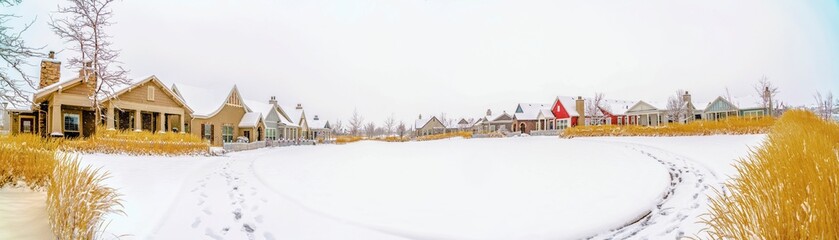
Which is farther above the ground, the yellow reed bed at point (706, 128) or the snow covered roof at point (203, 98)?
the snow covered roof at point (203, 98)

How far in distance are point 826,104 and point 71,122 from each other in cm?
979

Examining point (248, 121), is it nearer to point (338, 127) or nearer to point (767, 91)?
point (767, 91)

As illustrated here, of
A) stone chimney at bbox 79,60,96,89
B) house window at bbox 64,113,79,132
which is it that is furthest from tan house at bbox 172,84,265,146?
house window at bbox 64,113,79,132

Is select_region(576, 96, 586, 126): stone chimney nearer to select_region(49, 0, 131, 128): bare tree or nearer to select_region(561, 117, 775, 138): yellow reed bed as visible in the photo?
select_region(561, 117, 775, 138): yellow reed bed

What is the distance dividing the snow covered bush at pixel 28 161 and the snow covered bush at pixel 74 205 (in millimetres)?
469

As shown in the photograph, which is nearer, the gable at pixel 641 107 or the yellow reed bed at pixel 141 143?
the yellow reed bed at pixel 141 143

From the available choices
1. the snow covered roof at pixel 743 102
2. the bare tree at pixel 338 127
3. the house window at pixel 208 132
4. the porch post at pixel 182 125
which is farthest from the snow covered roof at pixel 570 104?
the porch post at pixel 182 125

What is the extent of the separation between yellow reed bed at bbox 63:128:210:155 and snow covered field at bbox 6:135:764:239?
0.24 metres

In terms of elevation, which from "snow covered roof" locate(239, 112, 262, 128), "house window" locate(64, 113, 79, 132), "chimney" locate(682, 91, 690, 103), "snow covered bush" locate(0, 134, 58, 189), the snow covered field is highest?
"chimney" locate(682, 91, 690, 103)

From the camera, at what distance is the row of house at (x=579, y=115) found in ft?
61.1

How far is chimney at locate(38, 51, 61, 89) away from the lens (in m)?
3.65

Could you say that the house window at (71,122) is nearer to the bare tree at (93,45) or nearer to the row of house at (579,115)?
the bare tree at (93,45)

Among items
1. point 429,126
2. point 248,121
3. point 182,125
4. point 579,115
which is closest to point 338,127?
point 429,126

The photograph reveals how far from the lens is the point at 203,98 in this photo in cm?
771
